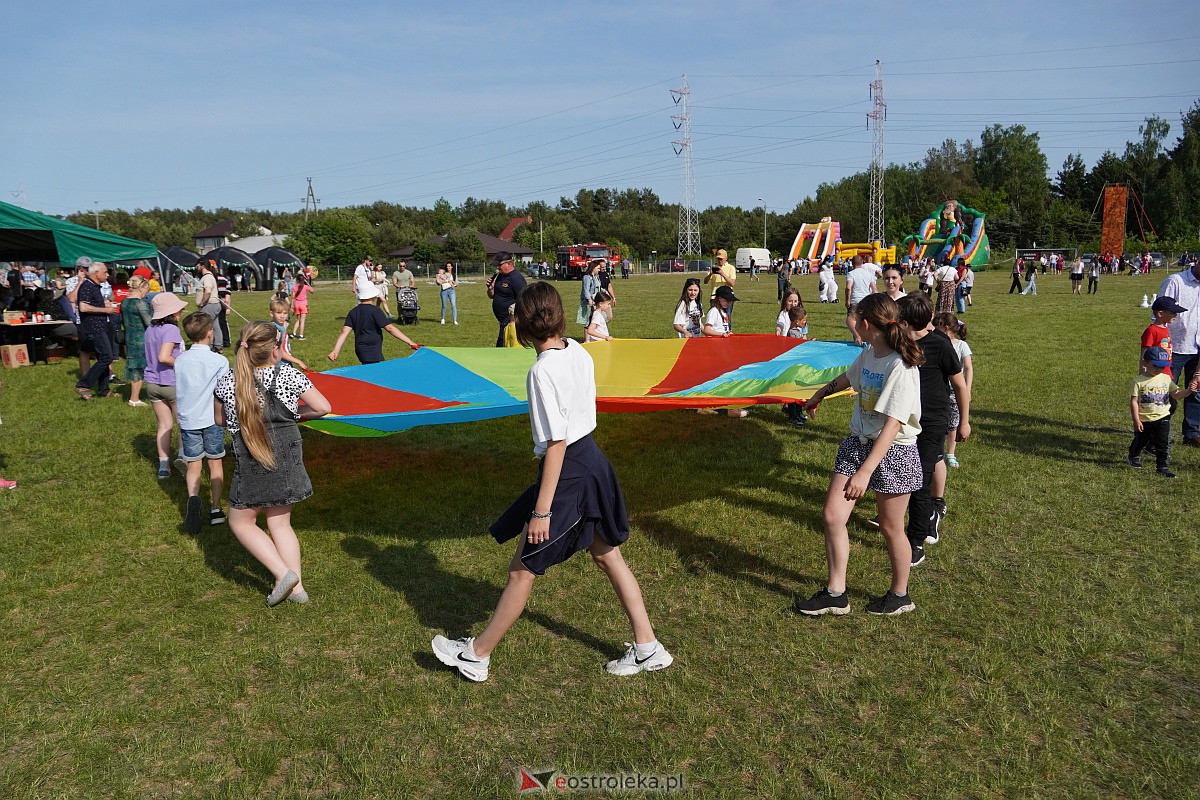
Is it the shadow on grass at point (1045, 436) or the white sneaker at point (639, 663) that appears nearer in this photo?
the white sneaker at point (639, 663)

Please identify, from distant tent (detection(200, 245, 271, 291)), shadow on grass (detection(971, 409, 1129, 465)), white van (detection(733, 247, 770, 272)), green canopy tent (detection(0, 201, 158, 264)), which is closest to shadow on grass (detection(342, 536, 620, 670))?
shadow on grass (detection(971, 409, 1129, 465))

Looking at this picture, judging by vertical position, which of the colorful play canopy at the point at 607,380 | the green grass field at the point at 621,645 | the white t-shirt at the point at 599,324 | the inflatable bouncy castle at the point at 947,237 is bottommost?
the green grass field at the point at 621,645

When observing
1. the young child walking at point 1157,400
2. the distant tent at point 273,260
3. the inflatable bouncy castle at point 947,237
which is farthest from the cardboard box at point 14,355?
the distant tent at point 273,260

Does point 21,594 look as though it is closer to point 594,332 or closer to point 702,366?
point 702,366

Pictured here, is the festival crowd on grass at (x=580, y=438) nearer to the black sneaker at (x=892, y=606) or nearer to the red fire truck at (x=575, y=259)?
the black sneaker at (x=892, y=606)

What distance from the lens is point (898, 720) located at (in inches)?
134

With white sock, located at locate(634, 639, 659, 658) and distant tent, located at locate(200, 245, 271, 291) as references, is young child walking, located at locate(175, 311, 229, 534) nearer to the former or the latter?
white sock, located at locate(634, 639, 659, 658)

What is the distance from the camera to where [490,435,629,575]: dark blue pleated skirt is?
11.2ft

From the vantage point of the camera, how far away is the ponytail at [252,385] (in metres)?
4.16

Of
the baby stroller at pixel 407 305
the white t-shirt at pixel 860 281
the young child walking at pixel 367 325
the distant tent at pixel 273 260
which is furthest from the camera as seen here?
the distant tent at pixel 273 260

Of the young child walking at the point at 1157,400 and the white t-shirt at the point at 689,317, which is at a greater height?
the white t-shirt at the point at 689,317

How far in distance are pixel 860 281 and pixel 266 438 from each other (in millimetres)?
11051

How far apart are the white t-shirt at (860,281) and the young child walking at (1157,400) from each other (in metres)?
6.74

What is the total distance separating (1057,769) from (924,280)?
67.7ft
